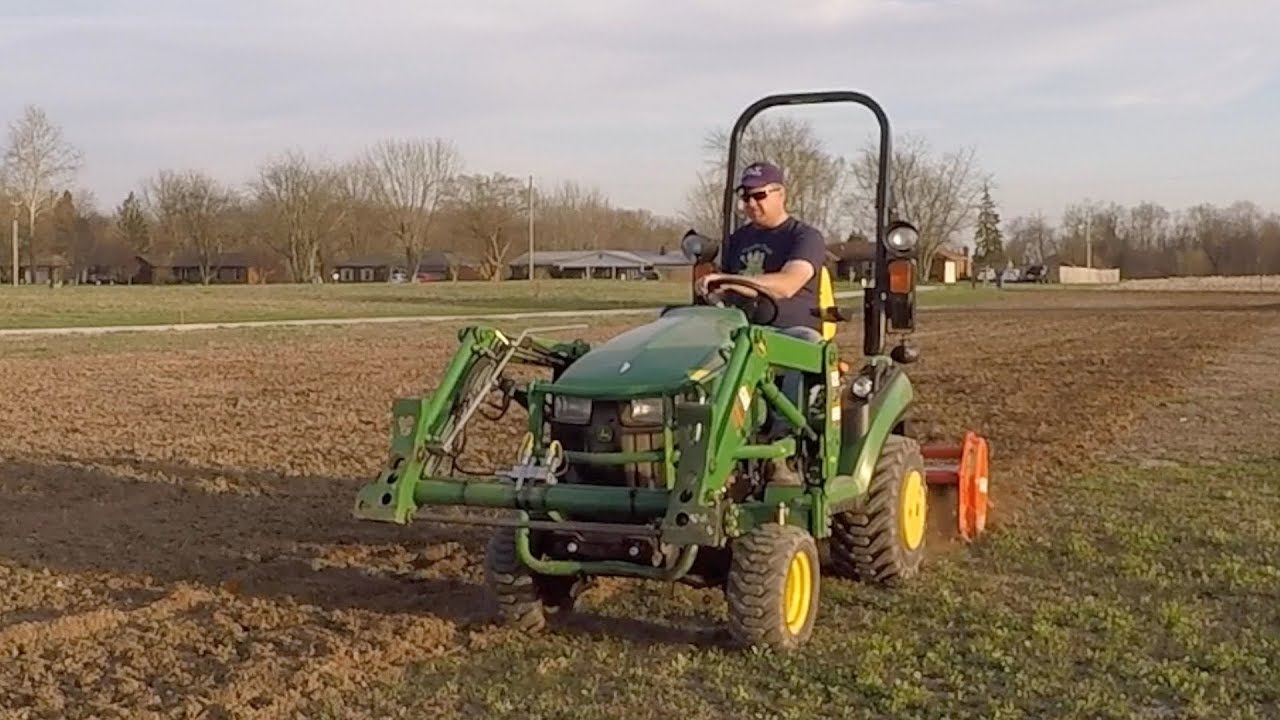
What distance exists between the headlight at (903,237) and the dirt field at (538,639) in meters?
1.50

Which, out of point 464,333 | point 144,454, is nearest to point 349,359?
point 144,454

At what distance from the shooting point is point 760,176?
611 centimetres

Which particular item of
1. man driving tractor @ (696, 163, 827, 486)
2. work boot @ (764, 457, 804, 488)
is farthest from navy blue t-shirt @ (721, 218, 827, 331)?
work boot @ (764, 457, 804, 488)

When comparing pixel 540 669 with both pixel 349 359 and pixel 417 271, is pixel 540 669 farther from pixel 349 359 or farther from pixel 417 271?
pixel 417 271

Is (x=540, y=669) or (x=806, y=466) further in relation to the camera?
(x=806, y=466)

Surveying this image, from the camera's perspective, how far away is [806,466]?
217 inches

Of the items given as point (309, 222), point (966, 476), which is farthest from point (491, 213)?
point (966, 476)

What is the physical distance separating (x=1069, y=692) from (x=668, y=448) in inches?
62.6

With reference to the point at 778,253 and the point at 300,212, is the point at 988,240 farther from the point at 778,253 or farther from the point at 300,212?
the point at 778,253

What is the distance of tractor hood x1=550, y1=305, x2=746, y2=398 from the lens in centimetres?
512

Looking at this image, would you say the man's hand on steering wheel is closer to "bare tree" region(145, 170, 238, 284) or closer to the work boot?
the work boot

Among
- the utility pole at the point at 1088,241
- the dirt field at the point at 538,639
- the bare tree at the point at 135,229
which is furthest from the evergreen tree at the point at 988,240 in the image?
the dirt field at the point at 538,639

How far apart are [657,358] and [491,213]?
96.3m

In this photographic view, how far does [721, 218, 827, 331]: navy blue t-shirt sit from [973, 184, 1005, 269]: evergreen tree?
3733 inches
